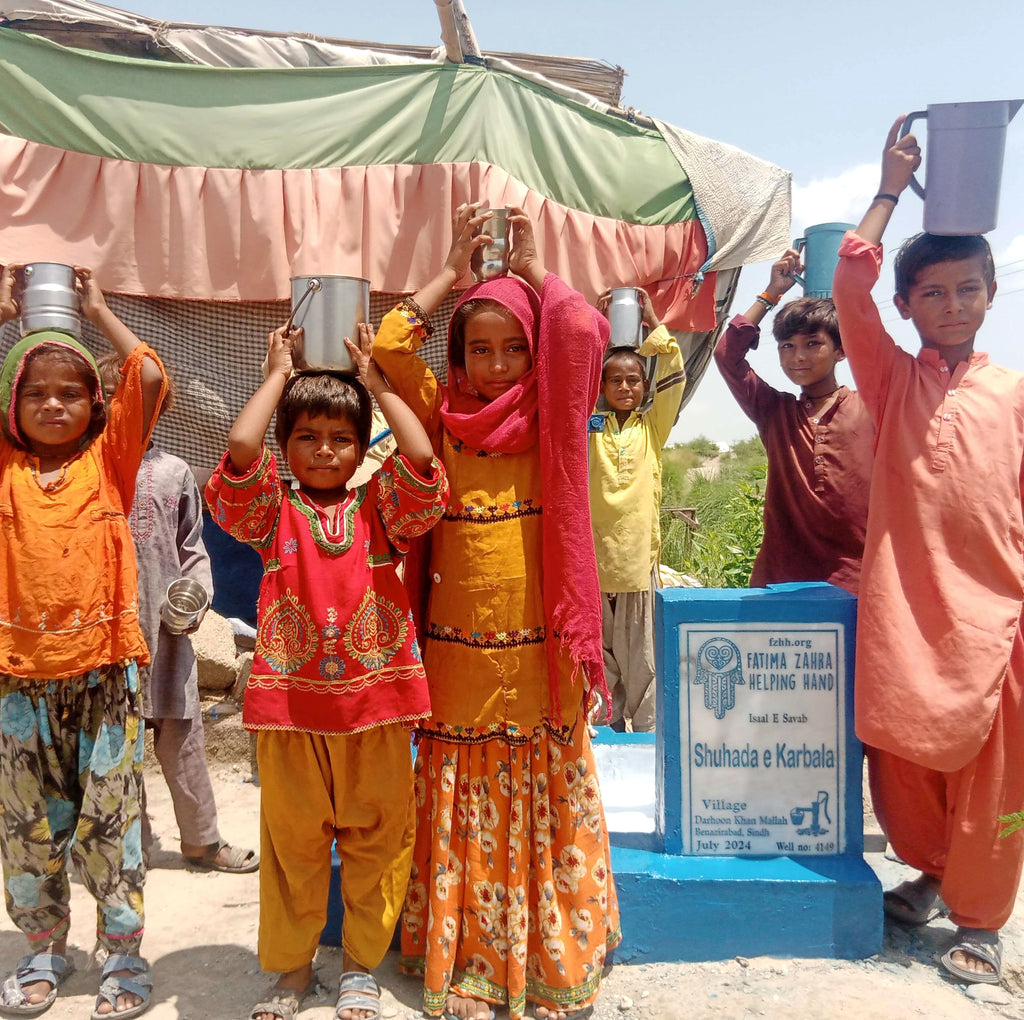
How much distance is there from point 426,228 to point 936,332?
A: 2.91 meters

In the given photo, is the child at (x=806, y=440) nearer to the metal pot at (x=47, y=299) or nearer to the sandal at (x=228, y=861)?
the sandal at (x=228, y=861)

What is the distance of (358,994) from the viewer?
90.7 inches

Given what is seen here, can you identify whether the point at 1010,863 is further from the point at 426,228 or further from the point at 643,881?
the point at 426,228

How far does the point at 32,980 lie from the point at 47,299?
1.86m

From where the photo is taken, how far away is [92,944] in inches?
110

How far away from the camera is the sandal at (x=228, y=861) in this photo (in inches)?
131

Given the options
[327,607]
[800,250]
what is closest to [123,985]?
[327,607]

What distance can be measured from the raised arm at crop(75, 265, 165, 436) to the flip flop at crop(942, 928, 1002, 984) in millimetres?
2729

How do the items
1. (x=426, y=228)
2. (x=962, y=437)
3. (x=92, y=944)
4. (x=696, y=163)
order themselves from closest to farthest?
(x=962, y=437)
(x=92, y=944)
(x=426, y=228)
(x=696, y=163)

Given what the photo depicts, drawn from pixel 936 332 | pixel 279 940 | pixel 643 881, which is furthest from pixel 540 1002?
pixel 936 332

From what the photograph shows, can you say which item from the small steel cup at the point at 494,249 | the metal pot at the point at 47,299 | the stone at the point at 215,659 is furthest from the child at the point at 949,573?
the stone at the point at 215,659

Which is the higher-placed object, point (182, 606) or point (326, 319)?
point (326, 319)

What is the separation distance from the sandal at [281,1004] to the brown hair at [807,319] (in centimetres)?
277

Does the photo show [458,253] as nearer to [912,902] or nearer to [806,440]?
[806,440]
